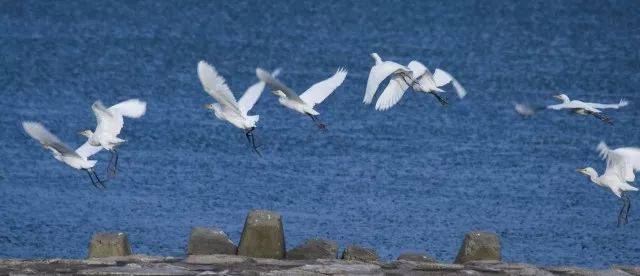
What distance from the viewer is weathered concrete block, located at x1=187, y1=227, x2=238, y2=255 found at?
12953 mm

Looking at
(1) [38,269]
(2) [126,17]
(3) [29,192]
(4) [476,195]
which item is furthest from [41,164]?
(2) [126,17]

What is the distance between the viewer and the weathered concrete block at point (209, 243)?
42.5ft

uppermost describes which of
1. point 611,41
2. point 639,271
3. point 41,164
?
point 611,41

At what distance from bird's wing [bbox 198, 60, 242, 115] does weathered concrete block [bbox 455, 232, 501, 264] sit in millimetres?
2084

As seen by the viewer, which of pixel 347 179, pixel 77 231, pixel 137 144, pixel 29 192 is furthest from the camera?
pixel 137 144

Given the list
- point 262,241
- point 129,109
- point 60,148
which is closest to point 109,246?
point 262,241

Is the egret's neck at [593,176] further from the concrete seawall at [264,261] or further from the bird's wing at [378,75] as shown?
the concrete seawall at [264,261]

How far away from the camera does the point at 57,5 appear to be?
33562mm

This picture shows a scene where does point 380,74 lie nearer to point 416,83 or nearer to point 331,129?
point 416,83

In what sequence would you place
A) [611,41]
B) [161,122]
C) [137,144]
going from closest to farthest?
→ [137,144] → [161,122] → [611,41]

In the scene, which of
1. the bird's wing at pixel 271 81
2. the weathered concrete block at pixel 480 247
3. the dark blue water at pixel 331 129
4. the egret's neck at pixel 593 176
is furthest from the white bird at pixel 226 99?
the egret's neck at pixel 593 176

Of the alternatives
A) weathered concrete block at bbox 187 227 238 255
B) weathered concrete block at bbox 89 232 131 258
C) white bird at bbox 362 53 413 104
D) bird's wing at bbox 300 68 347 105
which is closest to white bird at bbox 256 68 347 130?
bird's wing at bbox 300 68 347 105

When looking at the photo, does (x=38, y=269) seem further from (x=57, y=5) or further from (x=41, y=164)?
(x=57, y=5)

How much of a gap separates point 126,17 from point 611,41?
7.91 meters
